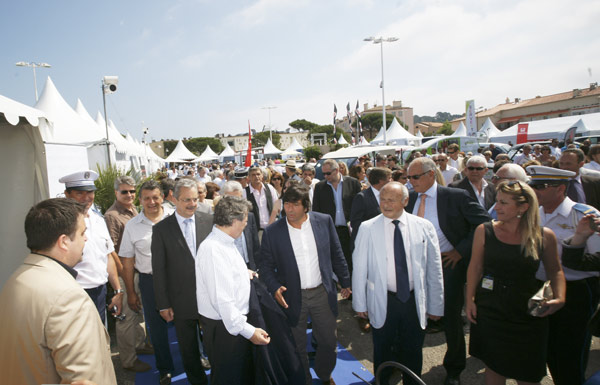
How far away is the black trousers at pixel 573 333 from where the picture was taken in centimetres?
269

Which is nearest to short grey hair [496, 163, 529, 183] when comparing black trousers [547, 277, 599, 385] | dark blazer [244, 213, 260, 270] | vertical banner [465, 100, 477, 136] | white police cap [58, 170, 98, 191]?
black trousers [547, 277, 599, 385]

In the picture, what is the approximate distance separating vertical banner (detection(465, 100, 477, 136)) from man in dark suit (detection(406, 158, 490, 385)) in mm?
27358

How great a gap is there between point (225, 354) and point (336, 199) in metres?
3.43

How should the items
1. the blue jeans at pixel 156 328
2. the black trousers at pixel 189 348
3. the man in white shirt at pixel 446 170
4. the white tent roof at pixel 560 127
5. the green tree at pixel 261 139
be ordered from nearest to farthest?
the black trousers at pixel 189 348, the blue jeans at pixel 156 328, the man in white shirt at pixel 446 170, the white tent roof at pixel 560 127, the green tree at pixel 261 139

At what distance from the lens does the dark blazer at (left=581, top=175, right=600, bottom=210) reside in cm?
423

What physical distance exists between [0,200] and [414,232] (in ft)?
15.8

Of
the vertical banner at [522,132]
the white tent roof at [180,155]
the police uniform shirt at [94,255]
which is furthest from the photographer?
the white tent roof at [180,155]

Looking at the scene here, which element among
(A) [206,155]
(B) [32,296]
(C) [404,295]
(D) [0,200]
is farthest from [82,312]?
(A) [206,155]

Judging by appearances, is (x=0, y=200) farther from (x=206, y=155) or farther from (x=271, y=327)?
(x=206, y=155)

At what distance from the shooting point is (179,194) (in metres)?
3.32

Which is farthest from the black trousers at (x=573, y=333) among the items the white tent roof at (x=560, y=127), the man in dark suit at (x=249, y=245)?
the white tent roof at (x=560, y=127)

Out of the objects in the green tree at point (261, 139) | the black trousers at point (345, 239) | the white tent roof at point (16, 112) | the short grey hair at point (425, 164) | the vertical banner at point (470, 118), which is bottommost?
the black trousers at point (345, 239)

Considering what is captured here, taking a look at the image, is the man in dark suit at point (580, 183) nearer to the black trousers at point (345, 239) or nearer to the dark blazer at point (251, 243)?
the black trousers at point (345, 239)

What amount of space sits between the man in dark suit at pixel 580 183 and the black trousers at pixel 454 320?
5.75 ft
